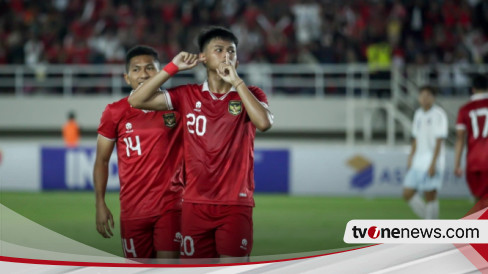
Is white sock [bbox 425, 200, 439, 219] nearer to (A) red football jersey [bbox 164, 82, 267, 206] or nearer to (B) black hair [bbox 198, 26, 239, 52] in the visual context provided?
(A) red football jersey [bbox 164, 82, 267, 206]

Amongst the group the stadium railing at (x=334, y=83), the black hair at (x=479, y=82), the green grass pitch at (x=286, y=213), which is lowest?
the green grass pitch at (x=286, y=213)

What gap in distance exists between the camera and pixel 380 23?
67.5ft

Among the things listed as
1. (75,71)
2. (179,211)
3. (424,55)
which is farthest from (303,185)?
(179,211)

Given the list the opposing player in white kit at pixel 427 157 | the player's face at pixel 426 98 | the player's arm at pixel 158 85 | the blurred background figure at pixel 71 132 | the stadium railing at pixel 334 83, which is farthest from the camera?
the stadium railing at pixel 334 83

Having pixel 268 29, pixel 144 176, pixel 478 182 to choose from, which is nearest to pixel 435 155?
pixel 478 182

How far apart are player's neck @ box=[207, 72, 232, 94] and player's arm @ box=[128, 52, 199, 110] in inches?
7.6

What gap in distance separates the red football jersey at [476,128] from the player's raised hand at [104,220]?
13.7 feet

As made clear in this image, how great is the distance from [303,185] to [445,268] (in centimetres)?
1318

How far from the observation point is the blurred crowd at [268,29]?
66.4 ft

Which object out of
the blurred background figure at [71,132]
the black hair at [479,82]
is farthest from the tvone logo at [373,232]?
the blurred background figure at [71,132]

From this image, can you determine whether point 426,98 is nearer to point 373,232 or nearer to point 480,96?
point 480,96
